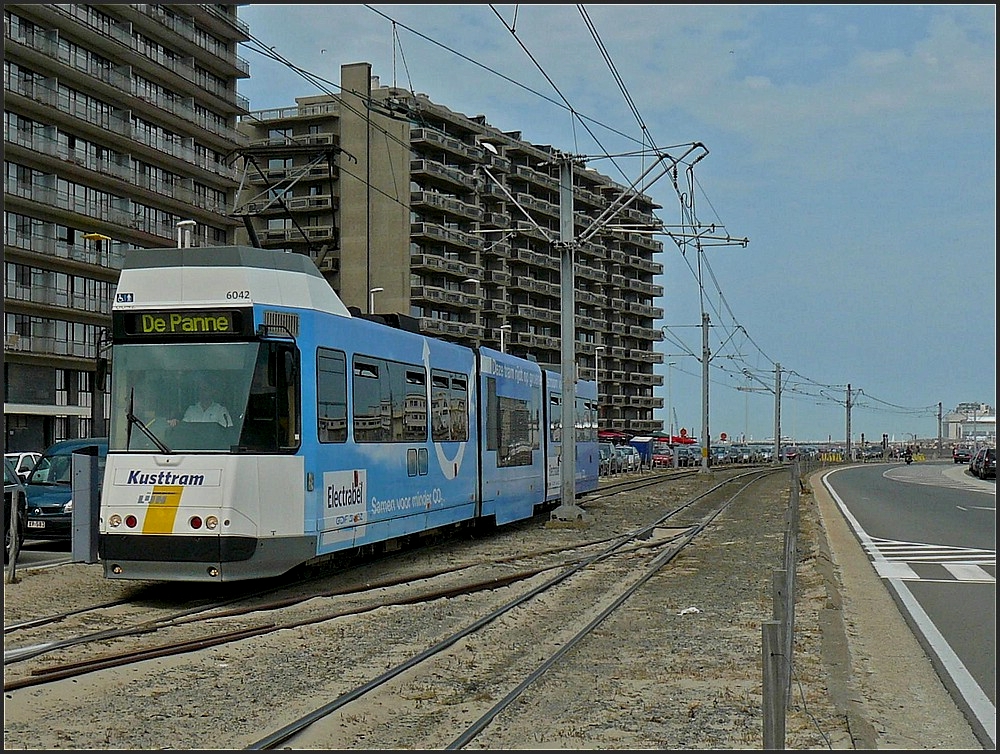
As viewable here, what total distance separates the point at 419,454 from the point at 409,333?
5.48ft

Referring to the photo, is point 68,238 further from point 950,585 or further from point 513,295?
point 950,585

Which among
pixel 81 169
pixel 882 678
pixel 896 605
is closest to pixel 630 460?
pixel 81 169

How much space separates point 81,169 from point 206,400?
1920 inches

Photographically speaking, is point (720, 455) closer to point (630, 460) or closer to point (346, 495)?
point (630, 460)

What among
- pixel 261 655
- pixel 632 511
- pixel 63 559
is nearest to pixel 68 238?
pixel 632 511

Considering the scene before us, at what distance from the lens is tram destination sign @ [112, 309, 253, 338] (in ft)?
42.0

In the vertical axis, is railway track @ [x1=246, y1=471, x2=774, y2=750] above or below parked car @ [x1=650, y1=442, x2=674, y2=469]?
below

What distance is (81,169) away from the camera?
2264 inches

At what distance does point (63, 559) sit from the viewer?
59.4 ft

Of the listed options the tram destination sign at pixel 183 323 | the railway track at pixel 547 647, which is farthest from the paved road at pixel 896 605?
the tram destination sign at pixel 183 323

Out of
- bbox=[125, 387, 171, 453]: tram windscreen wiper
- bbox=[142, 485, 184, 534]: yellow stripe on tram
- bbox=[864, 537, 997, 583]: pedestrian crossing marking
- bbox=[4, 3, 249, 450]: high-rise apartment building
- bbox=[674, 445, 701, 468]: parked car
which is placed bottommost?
bbox=[864, 537, 997, 583]: pedestrian crossing marking

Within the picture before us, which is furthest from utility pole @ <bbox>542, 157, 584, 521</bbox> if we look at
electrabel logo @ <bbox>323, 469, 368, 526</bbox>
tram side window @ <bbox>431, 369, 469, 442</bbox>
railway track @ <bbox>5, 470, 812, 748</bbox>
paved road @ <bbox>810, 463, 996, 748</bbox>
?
electrabel logo @ <bbox>323, 469, 368, 526</bbox>

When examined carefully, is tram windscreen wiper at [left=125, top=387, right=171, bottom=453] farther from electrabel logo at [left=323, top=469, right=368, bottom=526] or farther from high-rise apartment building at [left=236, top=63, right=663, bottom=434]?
high-rise apartment building at [left=236, top=63, right=663, bottom=434]

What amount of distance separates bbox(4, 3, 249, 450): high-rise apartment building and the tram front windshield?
40.9 metres
